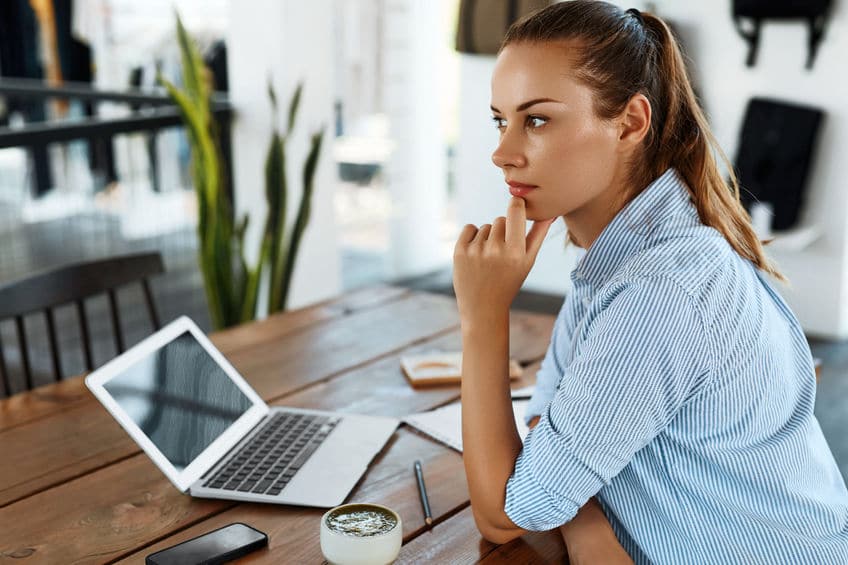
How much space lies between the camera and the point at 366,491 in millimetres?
1292

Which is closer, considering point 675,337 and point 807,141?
point 675,337

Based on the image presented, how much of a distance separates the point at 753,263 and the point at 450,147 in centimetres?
465

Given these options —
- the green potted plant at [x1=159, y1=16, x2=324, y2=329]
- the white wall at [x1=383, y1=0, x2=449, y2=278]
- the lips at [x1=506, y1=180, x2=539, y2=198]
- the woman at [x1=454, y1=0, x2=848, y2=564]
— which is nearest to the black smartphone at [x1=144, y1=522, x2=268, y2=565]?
the woman at [x1=454, y1=0, x2=848, y2=564]

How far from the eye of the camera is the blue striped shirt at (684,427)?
1.03 metres

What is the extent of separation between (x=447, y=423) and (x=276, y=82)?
2532 mm

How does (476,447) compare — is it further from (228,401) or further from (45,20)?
(45,20)

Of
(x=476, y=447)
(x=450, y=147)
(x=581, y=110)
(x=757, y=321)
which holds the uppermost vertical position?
(x=581, y=110)

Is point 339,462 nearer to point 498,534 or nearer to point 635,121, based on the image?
point 498,534

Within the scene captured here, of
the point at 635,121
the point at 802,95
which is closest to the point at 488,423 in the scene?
the point at 635,121

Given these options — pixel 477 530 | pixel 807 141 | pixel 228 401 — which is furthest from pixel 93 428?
pixel 807 141

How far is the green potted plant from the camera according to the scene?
2.91 metres

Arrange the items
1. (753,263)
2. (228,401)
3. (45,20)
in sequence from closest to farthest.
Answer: (753,263) < (228,401) < (45,20)

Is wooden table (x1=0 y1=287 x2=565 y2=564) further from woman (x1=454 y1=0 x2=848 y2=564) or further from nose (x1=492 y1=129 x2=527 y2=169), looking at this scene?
nose (x1=492 y1=129 x2=527 y2=169)

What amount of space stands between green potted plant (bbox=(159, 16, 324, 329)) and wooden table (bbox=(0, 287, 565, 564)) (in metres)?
0.99
